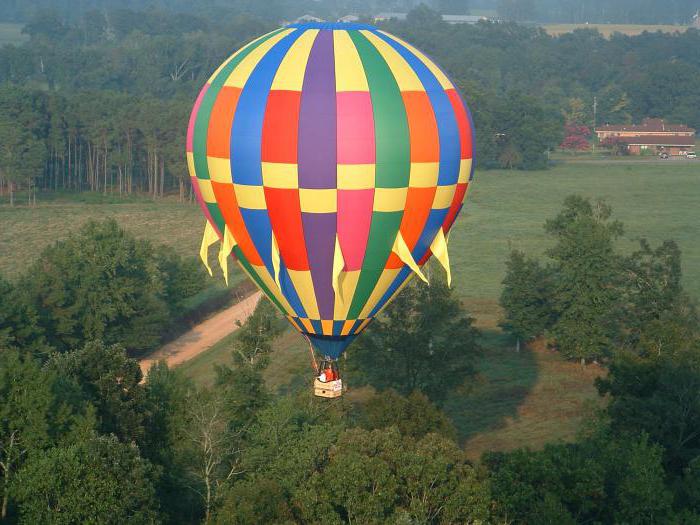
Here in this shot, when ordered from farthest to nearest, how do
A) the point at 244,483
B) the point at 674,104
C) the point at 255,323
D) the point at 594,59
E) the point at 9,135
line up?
the point at 594,59 → the point at 674,104 → the point at 9,135 → the point at 255,323 → the point at 244,483

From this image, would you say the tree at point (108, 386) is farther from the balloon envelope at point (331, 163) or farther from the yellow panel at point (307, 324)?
the yellow panel at point (307, 324)

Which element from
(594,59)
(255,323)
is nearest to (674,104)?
(594,59)

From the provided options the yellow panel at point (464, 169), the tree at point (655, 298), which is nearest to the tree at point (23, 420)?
the yellow panel at point (464, 169)

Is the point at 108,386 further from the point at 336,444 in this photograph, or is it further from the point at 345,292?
the point at 345,292

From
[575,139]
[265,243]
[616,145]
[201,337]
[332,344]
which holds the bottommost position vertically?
[201,337]

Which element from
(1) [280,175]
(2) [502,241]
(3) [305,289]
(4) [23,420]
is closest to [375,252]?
(3) [305,289]

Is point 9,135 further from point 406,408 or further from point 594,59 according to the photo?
point 594,59
